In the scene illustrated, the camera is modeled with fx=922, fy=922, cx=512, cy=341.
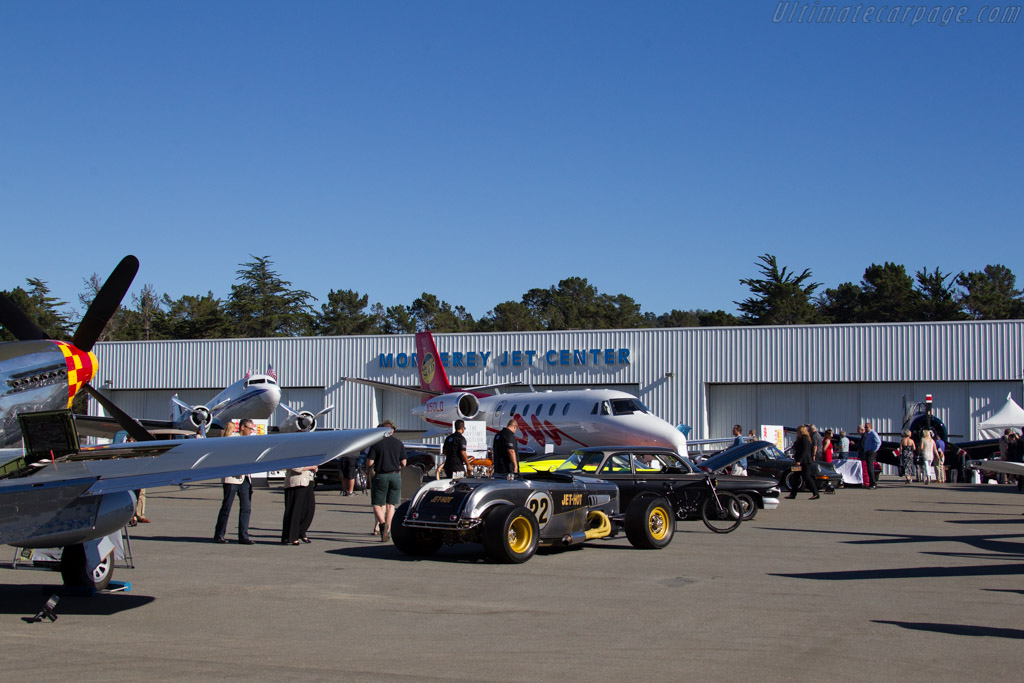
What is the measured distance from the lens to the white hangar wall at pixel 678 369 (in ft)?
130

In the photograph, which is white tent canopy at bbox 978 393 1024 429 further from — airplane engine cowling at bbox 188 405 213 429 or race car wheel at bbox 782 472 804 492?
airplane engine cowling at bbox 188 405 213 429

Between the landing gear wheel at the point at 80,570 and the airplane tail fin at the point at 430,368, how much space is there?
29067 millimetres

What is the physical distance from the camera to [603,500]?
12.5 metres

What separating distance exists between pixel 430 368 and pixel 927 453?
19.8m

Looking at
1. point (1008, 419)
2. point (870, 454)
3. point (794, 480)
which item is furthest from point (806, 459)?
point (1008, 419)

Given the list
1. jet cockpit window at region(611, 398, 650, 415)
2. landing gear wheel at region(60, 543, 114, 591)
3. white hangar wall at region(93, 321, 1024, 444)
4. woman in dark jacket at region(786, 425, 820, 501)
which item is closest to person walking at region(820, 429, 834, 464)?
woman in dark jacket at region(786, 425, 820, 501)

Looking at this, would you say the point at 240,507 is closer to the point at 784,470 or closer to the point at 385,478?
the point at 385,478

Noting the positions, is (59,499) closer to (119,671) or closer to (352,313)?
(119,671)

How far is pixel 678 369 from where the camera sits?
142ft

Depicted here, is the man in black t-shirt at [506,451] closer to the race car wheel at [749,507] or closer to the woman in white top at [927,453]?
the race car wheel at [749,507]

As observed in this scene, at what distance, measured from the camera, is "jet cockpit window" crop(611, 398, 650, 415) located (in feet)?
84.7

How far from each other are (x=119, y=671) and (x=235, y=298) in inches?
3643

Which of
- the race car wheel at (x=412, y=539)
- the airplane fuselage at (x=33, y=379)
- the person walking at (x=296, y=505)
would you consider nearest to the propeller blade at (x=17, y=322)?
the airplane fuselage at (x=33, y=379)

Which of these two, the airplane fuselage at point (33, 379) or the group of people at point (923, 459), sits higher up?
the airplane fuselage at point (33, 379)
